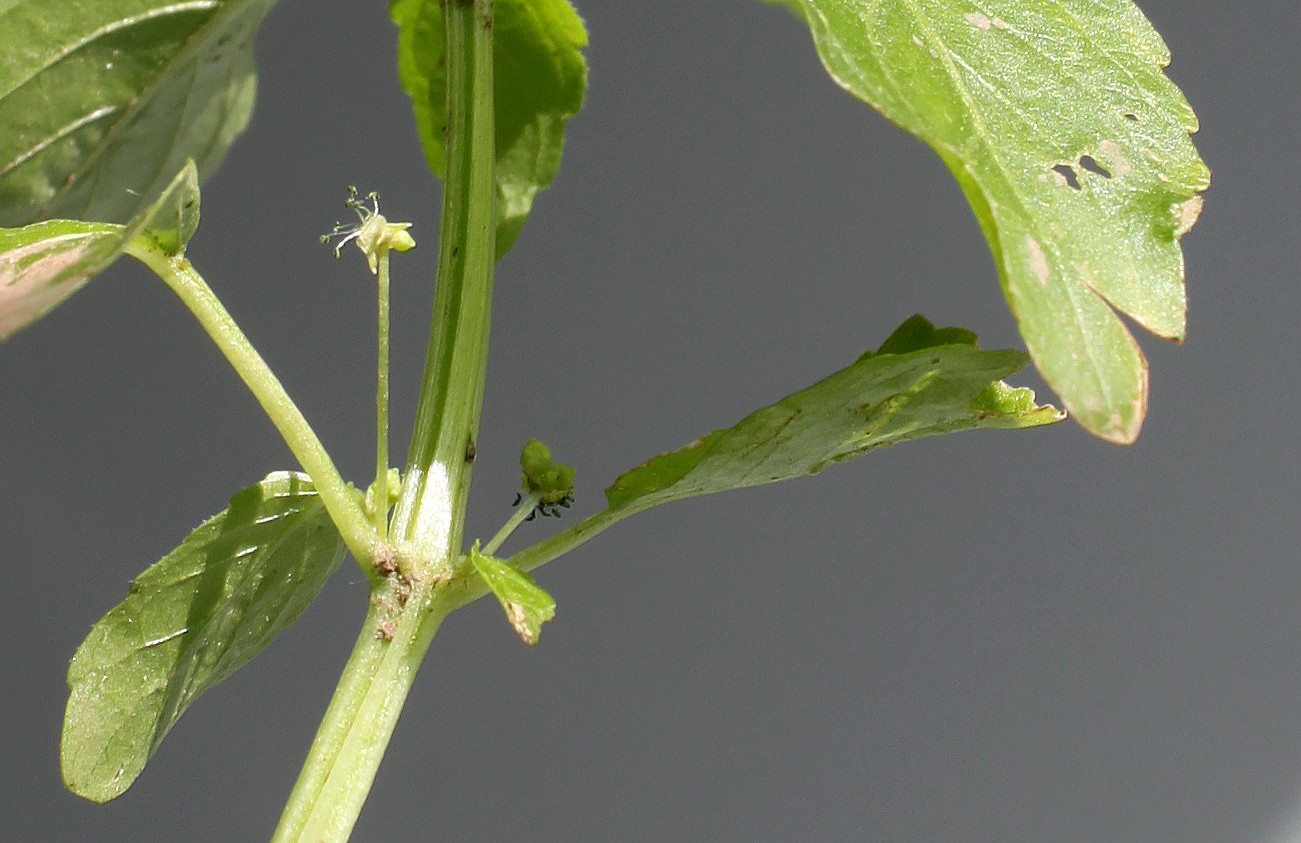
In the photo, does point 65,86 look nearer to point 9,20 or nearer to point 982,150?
point 9,20

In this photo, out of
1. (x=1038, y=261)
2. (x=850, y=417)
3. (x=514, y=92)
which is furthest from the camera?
(x=514, y=92)

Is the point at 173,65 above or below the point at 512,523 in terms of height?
above

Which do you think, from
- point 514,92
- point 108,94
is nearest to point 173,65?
point 108,94

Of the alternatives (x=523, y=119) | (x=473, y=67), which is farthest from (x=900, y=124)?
(x=523, y=119)

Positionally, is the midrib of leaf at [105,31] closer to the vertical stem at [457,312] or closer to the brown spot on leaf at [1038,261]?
the vertical stem at [457,312]

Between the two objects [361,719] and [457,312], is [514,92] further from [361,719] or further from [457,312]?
[361,719]

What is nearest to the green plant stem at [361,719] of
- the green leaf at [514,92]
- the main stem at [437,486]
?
the main stem at [437,486]
